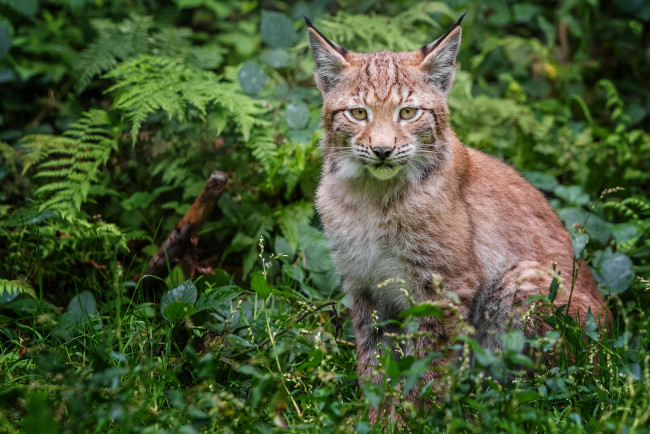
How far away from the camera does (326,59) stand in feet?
15.0

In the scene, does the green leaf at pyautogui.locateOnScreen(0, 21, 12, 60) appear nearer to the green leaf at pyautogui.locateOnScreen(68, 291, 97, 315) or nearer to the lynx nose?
the green leaf at pyautogui.locateOnScreen(68, 291, 97, 315)

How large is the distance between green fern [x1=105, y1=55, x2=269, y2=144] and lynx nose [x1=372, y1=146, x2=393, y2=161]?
1828 millimetres

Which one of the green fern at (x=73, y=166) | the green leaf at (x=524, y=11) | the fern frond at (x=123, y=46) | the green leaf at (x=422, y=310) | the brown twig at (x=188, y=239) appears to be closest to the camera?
the green leaf at (x=422, y=310)

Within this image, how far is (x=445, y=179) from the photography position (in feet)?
14.4

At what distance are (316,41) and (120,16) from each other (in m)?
4.29

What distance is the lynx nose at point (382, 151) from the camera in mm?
4043

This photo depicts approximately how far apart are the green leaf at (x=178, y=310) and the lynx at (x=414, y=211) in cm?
108

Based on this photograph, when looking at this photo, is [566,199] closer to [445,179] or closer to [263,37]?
[445,179]

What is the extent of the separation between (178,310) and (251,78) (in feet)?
9.10

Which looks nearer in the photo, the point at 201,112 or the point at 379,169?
the point at 379,169

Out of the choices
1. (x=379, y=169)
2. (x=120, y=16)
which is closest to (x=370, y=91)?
(x=379, y=169)

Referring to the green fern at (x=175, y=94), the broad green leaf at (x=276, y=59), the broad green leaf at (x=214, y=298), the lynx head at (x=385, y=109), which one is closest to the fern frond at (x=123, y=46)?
the green fern at (x=175, y=94)

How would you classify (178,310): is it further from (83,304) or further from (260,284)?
(83,304)

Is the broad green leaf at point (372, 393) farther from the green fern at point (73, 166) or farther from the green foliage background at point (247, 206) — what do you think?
the green fern at point (73, 166)
